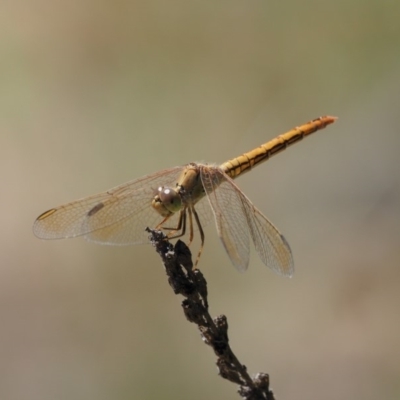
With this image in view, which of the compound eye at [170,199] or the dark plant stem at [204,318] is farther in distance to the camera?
the compound eye at [170,199]

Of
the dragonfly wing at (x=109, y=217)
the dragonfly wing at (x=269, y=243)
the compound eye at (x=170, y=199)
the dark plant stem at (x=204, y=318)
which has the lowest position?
the dark plant stem at (x=204, y=318)

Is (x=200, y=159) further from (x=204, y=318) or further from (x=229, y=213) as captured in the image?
(x=204, y=318)

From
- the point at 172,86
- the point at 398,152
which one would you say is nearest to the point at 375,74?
the point at 398,152

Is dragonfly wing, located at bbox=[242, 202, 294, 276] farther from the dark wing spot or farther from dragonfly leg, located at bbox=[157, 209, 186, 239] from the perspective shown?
the dark wing spot

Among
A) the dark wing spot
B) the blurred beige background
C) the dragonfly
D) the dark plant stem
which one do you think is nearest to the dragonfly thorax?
the dragonfly

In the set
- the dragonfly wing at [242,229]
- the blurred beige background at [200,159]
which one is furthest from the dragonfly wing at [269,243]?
the blurred beige background at [200,159]

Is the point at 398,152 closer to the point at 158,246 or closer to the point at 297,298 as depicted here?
the point at 297,298

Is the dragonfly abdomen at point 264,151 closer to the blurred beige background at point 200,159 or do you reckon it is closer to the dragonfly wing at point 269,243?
the dragonfly wing at point 269,243
